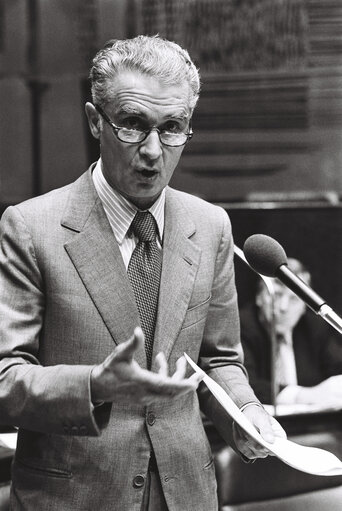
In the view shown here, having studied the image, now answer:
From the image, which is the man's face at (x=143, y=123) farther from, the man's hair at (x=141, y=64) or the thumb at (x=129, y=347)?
the thumb at (x=129, y=347)

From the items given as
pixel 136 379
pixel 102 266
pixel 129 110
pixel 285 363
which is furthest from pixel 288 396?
pixel 136 379

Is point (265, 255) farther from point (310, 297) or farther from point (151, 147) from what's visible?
point (151, 147)

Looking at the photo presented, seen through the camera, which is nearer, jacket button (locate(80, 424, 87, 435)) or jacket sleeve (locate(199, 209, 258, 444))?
jacket button (locate(80, 424, 87, 435))

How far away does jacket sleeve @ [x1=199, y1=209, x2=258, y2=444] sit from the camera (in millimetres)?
1373

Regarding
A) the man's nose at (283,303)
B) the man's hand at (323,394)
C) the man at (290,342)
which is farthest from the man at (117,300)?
the man's nose at (283,303)

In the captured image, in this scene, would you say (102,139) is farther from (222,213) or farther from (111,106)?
(222,213)

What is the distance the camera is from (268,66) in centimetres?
337

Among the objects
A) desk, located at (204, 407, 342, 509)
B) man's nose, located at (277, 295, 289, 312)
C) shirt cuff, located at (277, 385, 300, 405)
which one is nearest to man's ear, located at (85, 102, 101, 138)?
desk, located at (204, 407, 342, 509)

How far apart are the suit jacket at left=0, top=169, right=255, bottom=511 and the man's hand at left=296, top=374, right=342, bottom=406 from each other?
1536mm

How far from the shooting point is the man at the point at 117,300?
4.00 feet

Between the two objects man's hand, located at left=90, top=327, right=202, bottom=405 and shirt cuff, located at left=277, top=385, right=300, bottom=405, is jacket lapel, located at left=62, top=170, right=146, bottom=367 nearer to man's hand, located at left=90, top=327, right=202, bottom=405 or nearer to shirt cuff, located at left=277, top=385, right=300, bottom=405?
man's hand, located at left=90, top=327, right=202, bottom=405

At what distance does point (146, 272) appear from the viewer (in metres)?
1.31

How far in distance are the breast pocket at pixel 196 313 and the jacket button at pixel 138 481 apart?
0.26 metres

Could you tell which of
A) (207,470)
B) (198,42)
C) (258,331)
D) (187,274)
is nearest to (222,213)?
(187,274)
